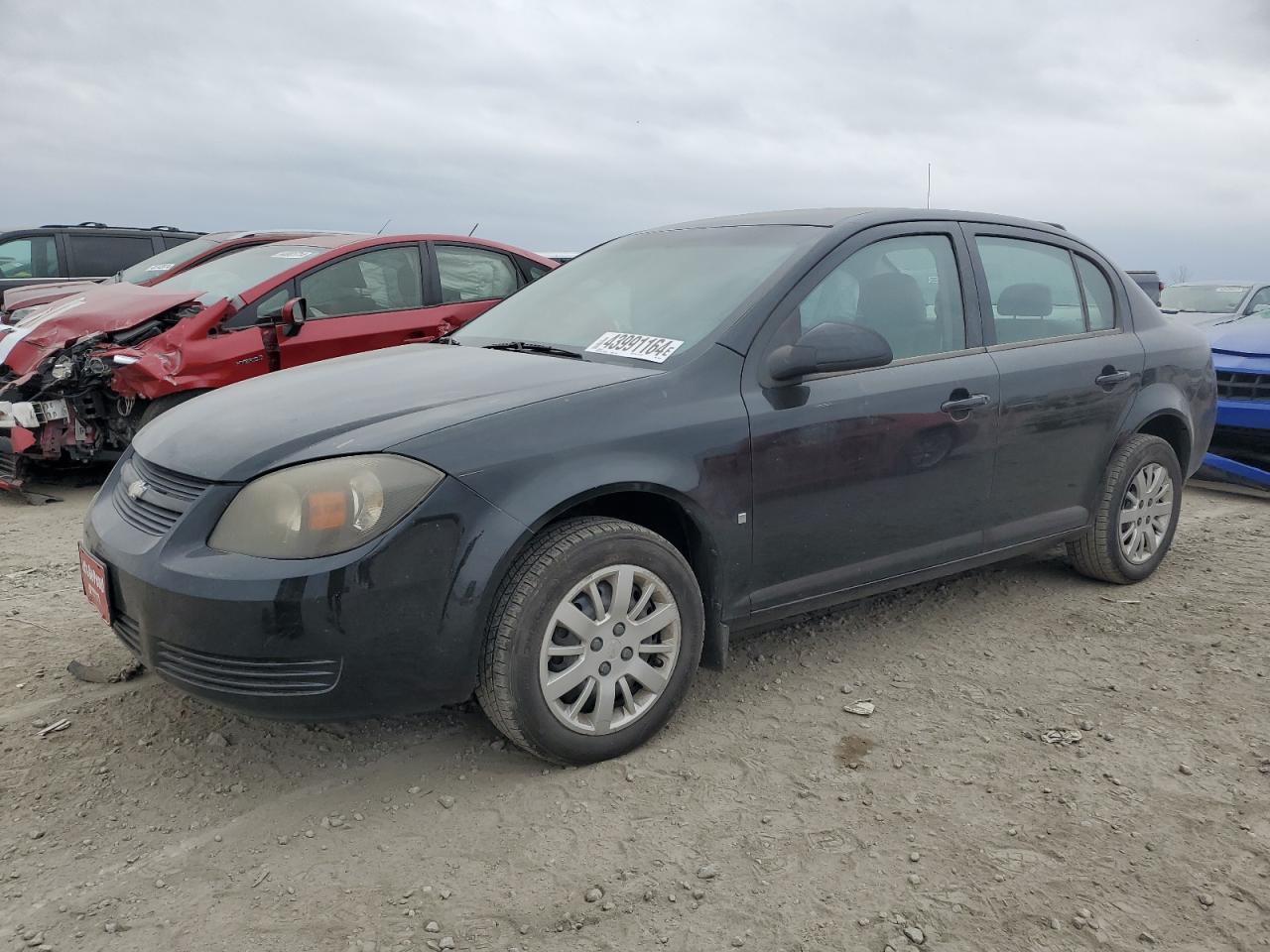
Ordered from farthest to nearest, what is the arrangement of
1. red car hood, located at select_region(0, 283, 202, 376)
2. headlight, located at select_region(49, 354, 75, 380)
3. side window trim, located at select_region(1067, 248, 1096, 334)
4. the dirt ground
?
1. red car hood, located at select_region(0, 283, 202, 376)
2. headlight, located at select_region(49, 354, 75, 380)
3. side window trim, located at select_region(1067, 248, 1096, 334)
4. the dirt ground

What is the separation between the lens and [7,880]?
7.99 feet

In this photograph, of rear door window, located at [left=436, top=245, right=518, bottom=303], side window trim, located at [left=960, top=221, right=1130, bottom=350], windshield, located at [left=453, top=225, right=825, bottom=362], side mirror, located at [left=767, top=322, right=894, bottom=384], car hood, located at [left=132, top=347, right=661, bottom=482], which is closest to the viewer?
car hood, located at [left=132, top=347, right=661, bottom=482]

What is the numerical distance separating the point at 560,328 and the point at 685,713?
4.68ft

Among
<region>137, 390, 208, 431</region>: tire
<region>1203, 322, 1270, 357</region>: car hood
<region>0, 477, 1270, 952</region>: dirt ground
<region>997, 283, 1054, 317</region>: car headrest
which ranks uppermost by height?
<region>997, 283, 1054, 317</region>: car headrest

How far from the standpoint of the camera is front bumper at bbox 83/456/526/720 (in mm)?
2525

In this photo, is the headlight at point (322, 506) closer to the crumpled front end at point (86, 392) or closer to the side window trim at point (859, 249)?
the side window trim at point (859, 249)

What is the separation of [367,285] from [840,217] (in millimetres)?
4047

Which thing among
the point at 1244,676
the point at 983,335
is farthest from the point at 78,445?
the point at 1244,676

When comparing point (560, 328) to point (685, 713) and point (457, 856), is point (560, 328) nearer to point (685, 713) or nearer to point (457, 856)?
point (685, 713)

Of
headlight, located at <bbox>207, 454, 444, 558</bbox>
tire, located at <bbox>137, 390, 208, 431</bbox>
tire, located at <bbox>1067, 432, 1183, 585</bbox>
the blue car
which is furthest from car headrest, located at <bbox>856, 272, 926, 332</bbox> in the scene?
tire, located at <bbox>137, 390, 208, 431</bbox>

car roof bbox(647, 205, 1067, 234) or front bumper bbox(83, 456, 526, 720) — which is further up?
car roof bbox(647, 205, 1067, 234)

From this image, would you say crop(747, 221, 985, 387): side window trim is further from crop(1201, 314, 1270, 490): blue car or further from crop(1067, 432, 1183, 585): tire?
crop(1201, 314, 1270, 490): blue car

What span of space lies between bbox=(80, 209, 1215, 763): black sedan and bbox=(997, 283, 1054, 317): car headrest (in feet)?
0.05

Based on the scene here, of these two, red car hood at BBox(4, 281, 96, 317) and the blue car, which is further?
red car hood at BBox(4, 281, 96, 317)
